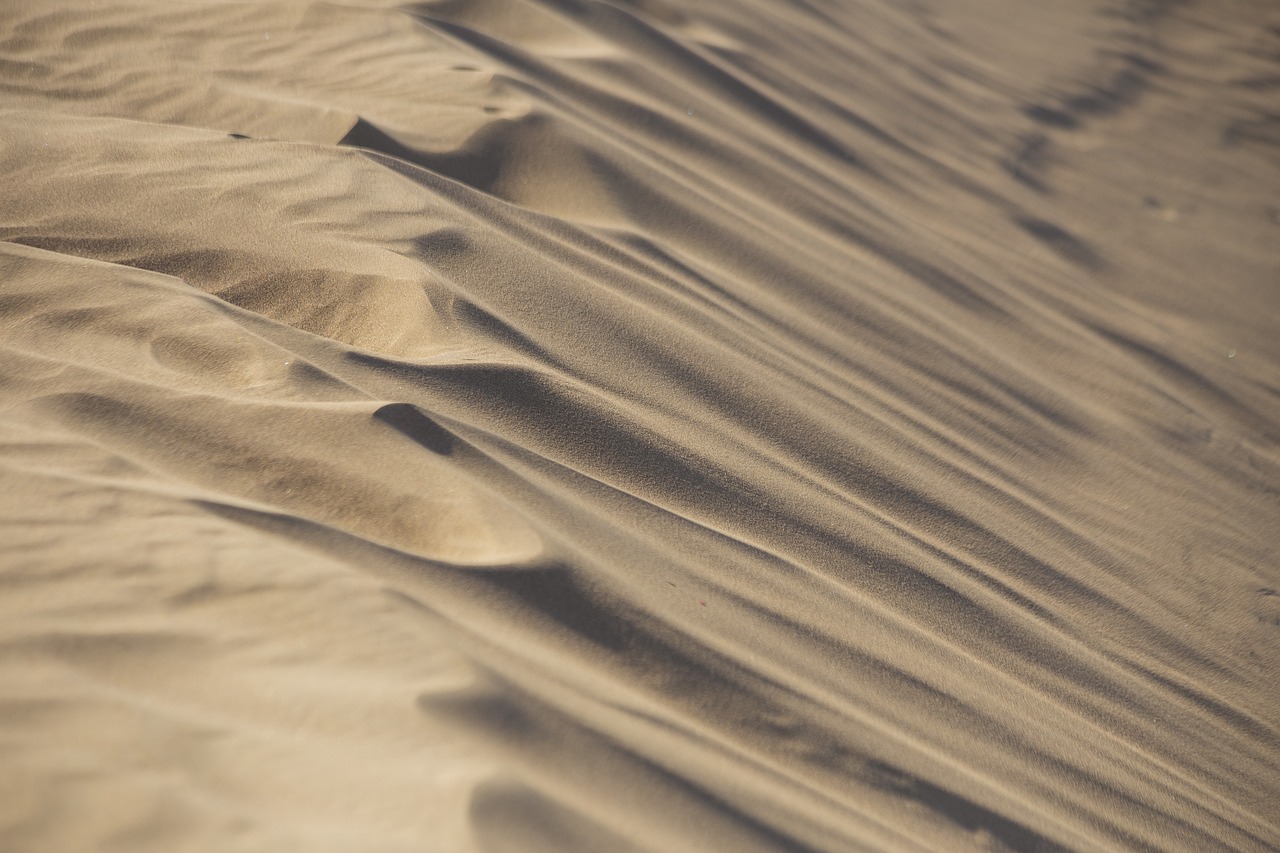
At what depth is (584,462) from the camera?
2014 mm

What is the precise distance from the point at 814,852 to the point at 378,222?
1.88 metres

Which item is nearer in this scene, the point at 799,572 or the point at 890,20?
the point at 799,572

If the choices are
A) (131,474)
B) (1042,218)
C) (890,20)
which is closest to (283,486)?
(131,474)

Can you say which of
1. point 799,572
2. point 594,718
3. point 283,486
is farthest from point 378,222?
point 594,718

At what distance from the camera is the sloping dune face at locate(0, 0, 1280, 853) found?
4.00 feet

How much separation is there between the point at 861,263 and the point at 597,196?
994mm

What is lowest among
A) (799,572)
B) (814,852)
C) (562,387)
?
(814,852)

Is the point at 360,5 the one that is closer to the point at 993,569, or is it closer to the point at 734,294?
the point at 734,294

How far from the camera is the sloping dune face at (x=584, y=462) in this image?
1221mm

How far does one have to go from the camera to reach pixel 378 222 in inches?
97.4

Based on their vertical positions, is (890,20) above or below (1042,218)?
above

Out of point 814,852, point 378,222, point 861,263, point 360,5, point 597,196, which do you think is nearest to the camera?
point 814,852

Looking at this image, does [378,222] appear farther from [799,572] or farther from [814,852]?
[814,852]

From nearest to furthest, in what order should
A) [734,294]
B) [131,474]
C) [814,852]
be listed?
[814,852]
[131,474]
[734,294]
